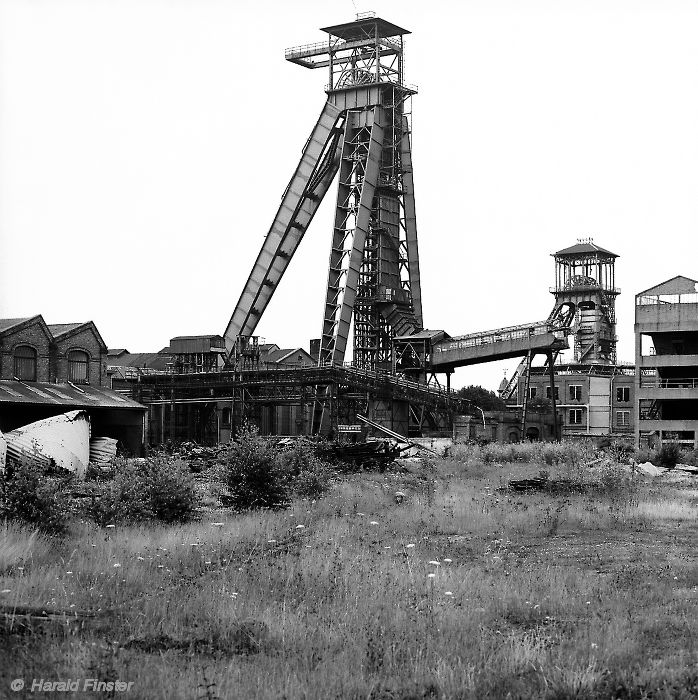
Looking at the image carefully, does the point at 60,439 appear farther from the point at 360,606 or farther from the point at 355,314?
the point at 355,314

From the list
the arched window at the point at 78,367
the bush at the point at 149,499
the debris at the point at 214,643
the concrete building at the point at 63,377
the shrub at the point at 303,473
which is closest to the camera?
the debris at the point at 214,643

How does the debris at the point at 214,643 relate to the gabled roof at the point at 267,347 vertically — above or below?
below

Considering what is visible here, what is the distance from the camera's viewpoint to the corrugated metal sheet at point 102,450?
3284 cm

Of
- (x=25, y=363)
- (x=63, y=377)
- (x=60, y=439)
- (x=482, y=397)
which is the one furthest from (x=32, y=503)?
(x=482, y=397)

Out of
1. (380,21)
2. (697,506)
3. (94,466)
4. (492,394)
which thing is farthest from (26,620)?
(492,394)

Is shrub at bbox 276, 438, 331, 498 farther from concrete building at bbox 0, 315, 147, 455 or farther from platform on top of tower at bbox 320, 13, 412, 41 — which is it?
platform on top of tower at bbox 320, 13, 412, 41

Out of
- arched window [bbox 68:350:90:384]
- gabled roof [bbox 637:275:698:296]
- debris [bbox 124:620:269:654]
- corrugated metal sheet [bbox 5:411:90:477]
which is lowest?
debris [bbox 124:620:269:654]

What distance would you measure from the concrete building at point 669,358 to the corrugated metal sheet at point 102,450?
30.6 meters

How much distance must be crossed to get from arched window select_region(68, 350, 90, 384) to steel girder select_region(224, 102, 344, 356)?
22239 mm

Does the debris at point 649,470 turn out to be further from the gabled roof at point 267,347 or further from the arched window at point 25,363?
the gabled roof at point 267,347

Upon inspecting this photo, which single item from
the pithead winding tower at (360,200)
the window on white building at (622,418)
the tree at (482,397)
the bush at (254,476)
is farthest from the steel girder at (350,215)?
the bush at (254,476)

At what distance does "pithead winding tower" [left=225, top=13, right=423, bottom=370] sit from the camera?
6125 cm

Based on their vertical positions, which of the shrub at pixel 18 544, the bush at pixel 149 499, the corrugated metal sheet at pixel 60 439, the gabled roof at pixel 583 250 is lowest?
the shrub at pixel 18 544

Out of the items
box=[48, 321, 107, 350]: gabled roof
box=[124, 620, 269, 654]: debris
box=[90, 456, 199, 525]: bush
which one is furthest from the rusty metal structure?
box=[124, 620, 269, 654]: debris
